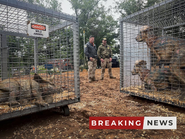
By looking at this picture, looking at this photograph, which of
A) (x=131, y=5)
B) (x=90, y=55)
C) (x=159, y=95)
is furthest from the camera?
(x=131, y=5)

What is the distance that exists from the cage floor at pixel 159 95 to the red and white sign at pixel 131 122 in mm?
461

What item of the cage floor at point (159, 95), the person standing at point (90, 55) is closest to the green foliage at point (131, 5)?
the person standing at point (90, 55)

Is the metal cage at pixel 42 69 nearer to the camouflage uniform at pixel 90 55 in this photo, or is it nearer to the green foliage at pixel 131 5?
the camouflage uniform at pixel 90 55

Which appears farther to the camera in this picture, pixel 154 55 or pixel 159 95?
pixel 154 55

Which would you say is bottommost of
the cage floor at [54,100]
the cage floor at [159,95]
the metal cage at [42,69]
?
the cage floor at [159,95]

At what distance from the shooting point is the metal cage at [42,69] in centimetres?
226

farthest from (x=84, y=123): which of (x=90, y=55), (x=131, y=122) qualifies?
(x=90, y=55)

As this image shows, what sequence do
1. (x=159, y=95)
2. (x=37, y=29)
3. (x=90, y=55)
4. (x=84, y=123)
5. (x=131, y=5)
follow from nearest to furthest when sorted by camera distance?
1. (x=37, y=29)
2. (x=84, y=123)
3. (x=159, y=95)
4. (x=90, y=55)
5. (x=131, y=5)

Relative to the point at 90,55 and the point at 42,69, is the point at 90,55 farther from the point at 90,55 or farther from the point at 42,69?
the point at 42,69

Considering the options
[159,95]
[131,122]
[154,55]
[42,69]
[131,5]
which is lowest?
[131,122]

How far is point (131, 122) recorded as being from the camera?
267 centimetres

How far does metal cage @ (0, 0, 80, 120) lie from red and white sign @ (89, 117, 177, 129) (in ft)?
2.11

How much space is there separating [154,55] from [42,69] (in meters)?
2.92

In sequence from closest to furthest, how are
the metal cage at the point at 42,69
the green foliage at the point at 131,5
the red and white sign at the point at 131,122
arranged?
the metal cage at the point at 42,69 < the red and white sign at the point at 131,122 < the green foliage at the point at 131,5
